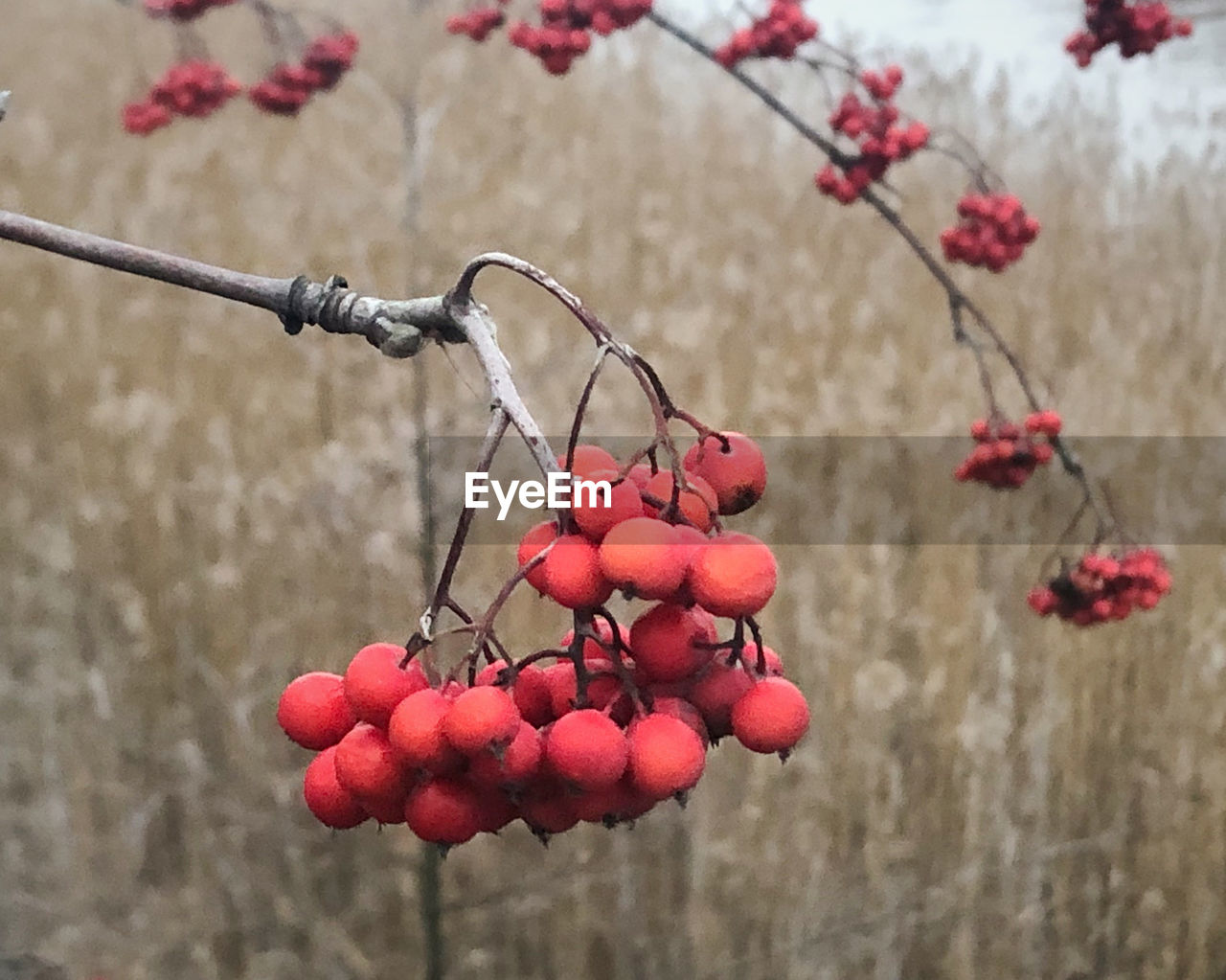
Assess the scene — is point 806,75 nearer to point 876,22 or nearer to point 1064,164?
point 876,22

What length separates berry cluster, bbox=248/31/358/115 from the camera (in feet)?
3.47

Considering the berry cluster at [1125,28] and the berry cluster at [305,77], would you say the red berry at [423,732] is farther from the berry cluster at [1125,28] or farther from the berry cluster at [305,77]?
the berry cluster at [1125,28]

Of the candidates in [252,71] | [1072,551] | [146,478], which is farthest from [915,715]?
[252,71]

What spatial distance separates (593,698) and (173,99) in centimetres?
88

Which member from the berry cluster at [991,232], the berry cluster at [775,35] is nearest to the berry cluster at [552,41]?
the berry cluster at [775,35]

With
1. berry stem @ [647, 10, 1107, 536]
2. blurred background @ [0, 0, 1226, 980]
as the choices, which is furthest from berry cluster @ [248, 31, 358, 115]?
berry stem @ [647, 10, 1107, 536]

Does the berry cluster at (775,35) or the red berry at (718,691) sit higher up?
the berry cluster at (775,35)

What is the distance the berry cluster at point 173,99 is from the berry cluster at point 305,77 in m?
0.04

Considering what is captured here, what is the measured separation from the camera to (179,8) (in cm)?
103

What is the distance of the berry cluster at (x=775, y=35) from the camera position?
3.36 ft

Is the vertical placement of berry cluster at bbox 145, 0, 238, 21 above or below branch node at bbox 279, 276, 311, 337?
above

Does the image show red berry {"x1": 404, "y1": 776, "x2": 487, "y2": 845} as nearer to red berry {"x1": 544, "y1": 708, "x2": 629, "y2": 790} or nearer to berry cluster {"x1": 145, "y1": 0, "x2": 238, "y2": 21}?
red berry {"x1": 544, "y1": 708, "x2": 629, "y2": 790}

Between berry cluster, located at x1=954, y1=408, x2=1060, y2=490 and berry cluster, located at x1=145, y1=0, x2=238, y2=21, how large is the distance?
852mm

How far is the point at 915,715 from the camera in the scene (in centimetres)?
126
